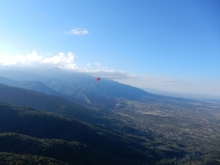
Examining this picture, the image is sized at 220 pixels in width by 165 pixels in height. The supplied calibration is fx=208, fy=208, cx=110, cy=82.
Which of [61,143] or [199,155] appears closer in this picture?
[61,143]

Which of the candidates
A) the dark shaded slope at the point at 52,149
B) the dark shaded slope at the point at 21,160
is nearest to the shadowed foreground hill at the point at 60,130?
the dark shaded slope at the point at 52,149

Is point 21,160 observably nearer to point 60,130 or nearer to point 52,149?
point 52,149

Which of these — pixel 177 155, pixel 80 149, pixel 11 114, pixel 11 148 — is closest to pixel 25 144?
pixel 11 148

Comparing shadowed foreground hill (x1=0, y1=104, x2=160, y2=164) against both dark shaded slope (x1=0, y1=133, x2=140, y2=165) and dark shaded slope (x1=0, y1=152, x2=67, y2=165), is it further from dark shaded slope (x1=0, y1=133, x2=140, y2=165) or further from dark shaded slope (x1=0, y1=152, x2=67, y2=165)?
dark shaded slope (x1=0, y1=152, x2=67, y2=165)

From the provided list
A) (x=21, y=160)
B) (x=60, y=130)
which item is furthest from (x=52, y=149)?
(x=60, y=130)

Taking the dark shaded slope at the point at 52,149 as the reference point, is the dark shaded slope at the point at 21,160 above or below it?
above

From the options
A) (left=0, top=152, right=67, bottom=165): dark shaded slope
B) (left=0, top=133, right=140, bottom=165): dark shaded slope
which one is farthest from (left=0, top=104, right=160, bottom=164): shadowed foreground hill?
(left=0, top=152, right=67, bottom=165): dark shaded slope

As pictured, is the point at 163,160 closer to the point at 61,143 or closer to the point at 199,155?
the point at 199,155

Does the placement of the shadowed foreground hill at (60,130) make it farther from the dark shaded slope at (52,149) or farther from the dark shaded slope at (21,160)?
the dark shaded slope at (21,160)
